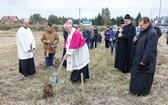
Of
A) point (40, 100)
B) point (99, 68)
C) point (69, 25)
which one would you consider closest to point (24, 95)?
point (40, 100)

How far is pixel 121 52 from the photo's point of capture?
8.62 m

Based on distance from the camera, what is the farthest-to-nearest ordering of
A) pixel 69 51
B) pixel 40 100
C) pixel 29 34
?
pixel 29 34, pixel 69 51, pixel 40 100

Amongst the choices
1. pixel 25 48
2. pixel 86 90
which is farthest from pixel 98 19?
pixel 86 90

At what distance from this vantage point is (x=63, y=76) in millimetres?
8078

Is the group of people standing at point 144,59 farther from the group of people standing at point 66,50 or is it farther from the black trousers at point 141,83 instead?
the group of people standing at point 66,50

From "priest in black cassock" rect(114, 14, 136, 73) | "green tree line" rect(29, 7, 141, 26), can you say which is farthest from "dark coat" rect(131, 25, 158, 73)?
"green tree line" rect(29, 7, 141, 26)

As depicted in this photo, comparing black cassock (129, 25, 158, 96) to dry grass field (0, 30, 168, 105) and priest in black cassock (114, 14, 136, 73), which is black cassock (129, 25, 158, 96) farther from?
priest in black cassock (114, 14, 136, 73)

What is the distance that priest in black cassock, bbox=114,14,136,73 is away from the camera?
829 centimetres

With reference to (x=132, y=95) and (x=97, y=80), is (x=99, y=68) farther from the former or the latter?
(x=132, y=95)

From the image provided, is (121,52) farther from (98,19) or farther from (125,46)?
(98,19)

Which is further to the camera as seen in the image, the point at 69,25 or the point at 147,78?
the point at 69,25

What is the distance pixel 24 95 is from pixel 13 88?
34.1 inches

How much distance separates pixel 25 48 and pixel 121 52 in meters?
3.20

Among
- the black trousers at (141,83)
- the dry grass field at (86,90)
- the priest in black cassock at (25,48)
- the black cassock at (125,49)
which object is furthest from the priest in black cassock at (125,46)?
the priest in black cassock at (25,48)
